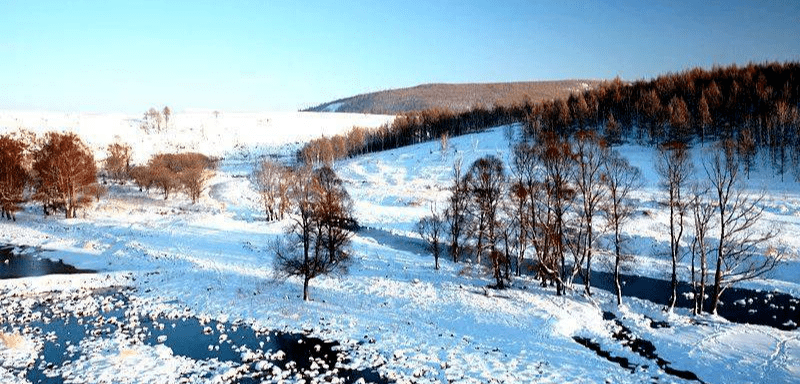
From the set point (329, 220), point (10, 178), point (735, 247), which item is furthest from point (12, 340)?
point (10, 178)

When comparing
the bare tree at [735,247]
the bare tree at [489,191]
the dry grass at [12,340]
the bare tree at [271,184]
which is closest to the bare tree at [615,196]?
the bare tree at [735,247]

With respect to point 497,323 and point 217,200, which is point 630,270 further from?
point 217,200

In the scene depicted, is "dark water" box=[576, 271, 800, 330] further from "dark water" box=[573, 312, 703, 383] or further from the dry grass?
the dry grass

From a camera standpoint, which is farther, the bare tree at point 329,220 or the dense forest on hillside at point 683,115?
the dense forest on hillside at point 683,115

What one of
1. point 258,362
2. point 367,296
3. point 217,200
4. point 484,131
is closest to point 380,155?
point 484,131

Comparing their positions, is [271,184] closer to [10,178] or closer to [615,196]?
[10,178]

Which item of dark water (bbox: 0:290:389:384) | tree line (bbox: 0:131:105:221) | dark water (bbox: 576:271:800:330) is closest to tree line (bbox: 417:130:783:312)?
dark water (bbox: 576:271:800:330)

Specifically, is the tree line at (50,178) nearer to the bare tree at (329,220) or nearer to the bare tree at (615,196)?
the bare tree at (329,220)
